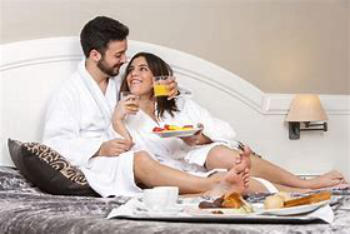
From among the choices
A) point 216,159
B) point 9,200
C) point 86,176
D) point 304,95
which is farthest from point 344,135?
point 9,200

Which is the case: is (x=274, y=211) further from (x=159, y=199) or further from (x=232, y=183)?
(x=232, y=183)

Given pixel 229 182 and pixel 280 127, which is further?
pixel 280 127

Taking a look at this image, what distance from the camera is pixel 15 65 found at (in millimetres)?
2850

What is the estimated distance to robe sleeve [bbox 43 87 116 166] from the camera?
8.61 feet

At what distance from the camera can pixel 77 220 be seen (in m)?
1.55

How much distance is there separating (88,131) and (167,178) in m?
0.55

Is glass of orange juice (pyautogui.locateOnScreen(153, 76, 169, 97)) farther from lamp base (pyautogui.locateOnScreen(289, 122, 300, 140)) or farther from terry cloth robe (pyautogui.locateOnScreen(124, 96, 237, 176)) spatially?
lamp base (pyautogui.locateOnScreen(289, 122, 300, 140))

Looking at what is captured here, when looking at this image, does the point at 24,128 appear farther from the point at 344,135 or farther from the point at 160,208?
the point at 344,135

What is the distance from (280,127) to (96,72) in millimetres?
1114

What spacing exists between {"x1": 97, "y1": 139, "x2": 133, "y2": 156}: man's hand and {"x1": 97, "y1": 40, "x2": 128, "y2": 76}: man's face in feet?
1.39

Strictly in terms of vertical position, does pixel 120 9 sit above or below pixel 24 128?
above

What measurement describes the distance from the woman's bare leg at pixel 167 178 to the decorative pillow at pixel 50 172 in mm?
199

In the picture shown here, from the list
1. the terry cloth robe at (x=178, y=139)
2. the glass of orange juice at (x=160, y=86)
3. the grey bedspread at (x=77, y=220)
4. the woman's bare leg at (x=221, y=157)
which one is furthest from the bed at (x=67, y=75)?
the woman's bare leg at (x=221, y=157)

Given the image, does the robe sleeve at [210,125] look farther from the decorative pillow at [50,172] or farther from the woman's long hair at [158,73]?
the decorative pillow at [50,172]
